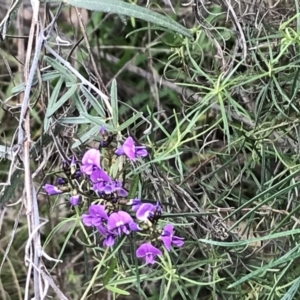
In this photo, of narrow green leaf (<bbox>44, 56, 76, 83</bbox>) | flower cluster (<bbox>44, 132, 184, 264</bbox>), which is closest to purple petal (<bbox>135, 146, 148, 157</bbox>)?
flower cluster (<bbox>44, 132, 184, 264</bbox>)

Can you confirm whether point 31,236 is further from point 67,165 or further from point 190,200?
point 190,200

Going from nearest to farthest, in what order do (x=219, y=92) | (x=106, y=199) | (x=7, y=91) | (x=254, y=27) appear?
1. (x=106, y=199)
2. (x=219, y=92)
3. (x=254, y=27)
4. (x=7, y=91)

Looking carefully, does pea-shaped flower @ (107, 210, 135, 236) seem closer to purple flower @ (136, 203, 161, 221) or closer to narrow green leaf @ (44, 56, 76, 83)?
purple flower @ (136, 203, 161, 221)

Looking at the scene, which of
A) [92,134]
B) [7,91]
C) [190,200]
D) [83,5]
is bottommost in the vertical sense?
[7,91]

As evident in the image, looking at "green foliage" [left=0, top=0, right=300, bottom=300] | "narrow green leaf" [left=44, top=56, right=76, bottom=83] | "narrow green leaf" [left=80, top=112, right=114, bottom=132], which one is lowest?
"green foliage" [left=0, top=0, right=300, bottom=300]

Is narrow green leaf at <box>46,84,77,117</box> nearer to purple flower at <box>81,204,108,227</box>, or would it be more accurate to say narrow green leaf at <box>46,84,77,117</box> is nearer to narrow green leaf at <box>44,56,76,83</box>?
narrow green leaf at <box>44,56,76,83</box>

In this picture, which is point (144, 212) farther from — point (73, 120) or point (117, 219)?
point (73, 120)

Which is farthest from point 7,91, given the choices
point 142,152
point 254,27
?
point 142,152

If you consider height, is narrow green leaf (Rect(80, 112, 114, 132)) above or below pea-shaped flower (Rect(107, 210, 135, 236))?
above
